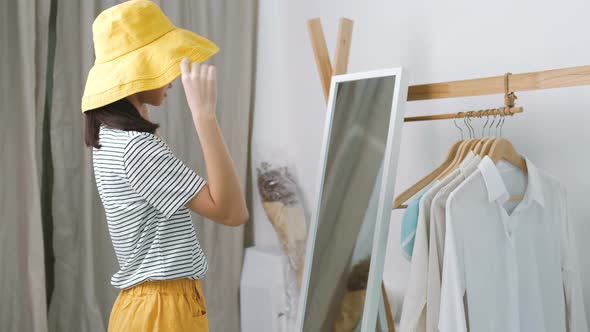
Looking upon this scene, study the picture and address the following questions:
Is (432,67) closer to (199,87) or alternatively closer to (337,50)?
(337,50)

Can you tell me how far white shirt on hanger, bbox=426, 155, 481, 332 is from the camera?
5.29 ft

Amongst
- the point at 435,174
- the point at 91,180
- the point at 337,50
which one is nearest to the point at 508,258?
the point at 435,174

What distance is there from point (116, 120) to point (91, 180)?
109 centimetres

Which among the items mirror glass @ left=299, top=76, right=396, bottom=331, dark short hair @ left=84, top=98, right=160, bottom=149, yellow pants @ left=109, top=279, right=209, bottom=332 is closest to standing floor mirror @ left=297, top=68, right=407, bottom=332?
mirror glass @ left=299, top=76, right=396, bottom=331

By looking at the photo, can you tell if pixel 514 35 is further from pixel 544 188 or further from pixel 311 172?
pixel 311 172

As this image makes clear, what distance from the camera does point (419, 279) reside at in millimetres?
1635

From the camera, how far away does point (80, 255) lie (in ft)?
8.02

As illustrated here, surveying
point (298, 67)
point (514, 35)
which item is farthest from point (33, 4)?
point (514, 35)

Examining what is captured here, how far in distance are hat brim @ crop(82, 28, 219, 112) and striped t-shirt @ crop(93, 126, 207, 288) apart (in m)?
0.08

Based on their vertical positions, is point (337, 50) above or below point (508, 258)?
above

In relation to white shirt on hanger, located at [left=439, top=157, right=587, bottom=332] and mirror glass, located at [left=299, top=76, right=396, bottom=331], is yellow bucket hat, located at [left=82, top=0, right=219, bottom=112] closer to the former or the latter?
mirror glass, located at [left=299, top=76, right=396, bottom=331]

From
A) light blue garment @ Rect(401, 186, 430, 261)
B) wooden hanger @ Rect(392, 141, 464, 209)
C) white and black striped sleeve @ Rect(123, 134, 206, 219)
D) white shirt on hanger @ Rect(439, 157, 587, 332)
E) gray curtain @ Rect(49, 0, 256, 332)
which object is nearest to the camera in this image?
white and black striped sleeve @ Rect(123, 134, 206, 219)

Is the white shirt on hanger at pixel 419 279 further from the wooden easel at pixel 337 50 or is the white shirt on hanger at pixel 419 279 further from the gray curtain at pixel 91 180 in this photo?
→ the gray curtain at pixel 91 180

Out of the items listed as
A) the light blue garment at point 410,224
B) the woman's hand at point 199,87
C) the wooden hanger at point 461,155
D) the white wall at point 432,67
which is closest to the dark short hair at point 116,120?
the woman's hand at point 199,87
